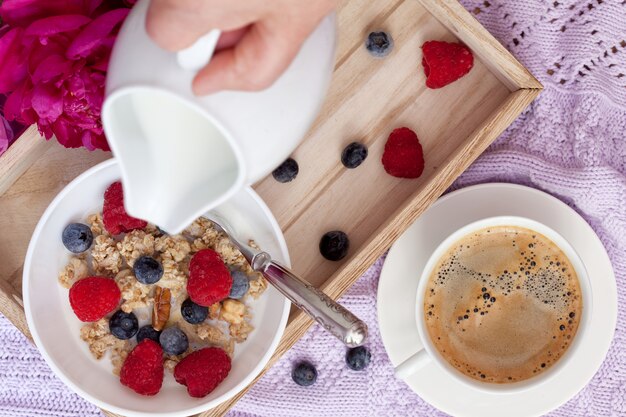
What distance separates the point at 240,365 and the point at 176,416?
0.30ft

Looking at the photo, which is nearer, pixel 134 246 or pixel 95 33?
pixel 95 33

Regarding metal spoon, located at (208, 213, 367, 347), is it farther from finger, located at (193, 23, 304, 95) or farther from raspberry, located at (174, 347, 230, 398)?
finger, located at (193, 23, 304, 95)

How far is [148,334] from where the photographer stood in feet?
2.99

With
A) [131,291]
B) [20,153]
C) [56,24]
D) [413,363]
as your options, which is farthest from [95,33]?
[413,363]

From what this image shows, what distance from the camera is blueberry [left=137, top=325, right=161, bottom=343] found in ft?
2.99

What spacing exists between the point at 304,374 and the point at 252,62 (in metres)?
0.66

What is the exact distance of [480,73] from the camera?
3.11 ft

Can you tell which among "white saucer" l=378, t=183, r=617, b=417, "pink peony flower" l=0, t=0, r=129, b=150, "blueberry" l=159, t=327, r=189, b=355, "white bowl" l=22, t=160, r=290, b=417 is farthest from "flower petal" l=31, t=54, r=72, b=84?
"white saucer" l=378, t=183, r=617, b=417

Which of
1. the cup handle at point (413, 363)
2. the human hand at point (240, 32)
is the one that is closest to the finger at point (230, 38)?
the human hand at point (240, 32)

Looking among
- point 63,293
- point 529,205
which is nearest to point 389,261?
point 529,205

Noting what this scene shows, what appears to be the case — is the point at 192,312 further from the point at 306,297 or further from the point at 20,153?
the point at 20,153

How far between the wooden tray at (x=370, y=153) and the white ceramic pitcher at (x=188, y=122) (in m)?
0.33

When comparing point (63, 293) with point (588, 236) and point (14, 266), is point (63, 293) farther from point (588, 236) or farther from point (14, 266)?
point (588, 236)

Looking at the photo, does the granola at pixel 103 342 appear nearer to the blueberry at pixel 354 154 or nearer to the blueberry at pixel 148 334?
the blueberry at pixel 148 334
